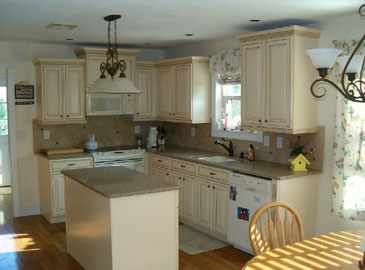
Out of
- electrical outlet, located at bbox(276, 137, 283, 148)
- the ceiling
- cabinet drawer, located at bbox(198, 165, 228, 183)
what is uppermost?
the ceiling

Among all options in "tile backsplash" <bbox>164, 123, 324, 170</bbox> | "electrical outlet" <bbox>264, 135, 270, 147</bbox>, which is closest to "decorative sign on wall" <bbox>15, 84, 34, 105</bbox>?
"tile backsplash" <bbox>164, 123, 324, 170</bbox>

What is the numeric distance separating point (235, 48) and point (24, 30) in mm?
2536

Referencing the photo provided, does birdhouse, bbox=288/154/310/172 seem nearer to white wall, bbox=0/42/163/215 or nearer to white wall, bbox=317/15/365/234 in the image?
white wall, bbox=317/15/365/234

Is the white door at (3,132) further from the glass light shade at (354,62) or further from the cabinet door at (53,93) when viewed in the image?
the glass light shade at (354,62)

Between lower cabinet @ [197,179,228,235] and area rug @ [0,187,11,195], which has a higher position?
lower cabinet @ [197,179,228,235]

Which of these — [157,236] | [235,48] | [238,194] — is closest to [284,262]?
[157,236]

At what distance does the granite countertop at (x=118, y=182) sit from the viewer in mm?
3409

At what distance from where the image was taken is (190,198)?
525 cm

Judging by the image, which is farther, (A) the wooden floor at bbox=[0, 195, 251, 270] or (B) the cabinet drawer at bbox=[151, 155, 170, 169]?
(B) the cabinet drawer at bbox=[151, 155, 170, 169]

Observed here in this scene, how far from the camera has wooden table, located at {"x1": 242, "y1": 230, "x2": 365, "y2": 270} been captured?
7.38 feet

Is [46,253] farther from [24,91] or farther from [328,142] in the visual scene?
[328,142]

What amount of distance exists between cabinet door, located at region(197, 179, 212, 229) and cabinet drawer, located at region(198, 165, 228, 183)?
0.29 feet

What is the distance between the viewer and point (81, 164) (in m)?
5.67

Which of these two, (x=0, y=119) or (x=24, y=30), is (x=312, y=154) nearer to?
(x=24, y=30)
